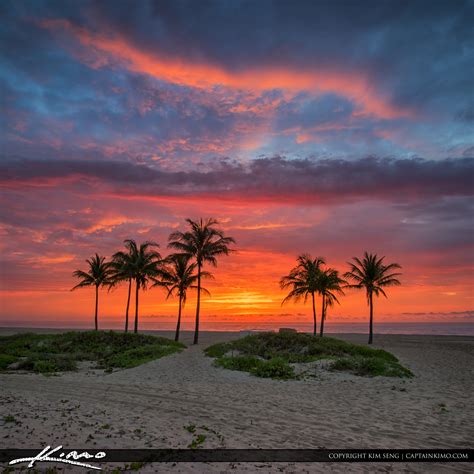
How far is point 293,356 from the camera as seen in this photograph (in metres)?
22.3

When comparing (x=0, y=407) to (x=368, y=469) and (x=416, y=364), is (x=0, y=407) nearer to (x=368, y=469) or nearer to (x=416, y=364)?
(x=368, y=469)

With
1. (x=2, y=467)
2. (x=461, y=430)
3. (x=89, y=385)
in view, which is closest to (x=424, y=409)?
(x=461, y=430)

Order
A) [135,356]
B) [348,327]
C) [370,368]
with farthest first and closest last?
[348,327] → [135,356] → [370,368]

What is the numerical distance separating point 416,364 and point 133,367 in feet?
55.9

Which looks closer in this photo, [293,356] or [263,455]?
[263,455]

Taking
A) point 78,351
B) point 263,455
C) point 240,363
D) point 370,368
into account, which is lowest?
point 78,351
